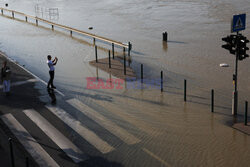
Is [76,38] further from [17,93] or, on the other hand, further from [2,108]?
[2,108]

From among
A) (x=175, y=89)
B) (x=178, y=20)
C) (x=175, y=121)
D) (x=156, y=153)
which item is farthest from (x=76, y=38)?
(x=156, y=153)

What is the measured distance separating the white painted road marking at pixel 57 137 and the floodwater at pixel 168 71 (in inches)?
60.9

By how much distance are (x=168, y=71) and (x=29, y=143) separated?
364 inches

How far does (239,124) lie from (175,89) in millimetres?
4104

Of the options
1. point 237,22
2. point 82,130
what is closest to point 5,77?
point 82,130

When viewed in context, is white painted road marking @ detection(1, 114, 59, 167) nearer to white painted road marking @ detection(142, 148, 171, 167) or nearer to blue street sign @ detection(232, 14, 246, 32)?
white painted road marking @ detection(142, 148, 171, 167)

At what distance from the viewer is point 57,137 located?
34.2 ft

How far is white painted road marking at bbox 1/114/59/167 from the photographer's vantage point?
915cm

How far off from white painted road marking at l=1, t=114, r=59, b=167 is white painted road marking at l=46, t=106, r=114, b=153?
142cm

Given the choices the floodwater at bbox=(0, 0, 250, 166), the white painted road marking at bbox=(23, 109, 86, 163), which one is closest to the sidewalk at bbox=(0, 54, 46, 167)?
the white painted road marking at bbox=(23, 109, 86, 163)

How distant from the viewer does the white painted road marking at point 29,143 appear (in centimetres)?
915

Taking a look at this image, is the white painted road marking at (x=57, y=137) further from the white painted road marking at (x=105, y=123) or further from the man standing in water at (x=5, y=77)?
the man standing in water at (x=5, y=77)

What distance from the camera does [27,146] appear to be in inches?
391

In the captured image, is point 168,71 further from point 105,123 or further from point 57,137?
point 57,137
